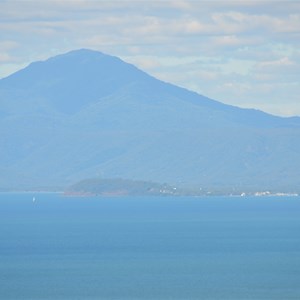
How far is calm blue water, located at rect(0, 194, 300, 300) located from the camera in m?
66.4

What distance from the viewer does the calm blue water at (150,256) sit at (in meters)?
66.4

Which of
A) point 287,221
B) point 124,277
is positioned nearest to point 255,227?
point 287,221

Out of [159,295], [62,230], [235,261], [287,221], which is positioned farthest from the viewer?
[287,221]

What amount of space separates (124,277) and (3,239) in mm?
36090

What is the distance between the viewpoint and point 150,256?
8738cm

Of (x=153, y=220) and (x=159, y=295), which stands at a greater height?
(x=153, y=220)

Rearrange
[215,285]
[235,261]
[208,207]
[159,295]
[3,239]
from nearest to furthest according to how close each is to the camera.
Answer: [159,295]
[215,285]
[235,261]
[3,239]
[208,207]

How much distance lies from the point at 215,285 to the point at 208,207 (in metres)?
110

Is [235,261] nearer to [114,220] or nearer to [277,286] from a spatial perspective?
[277,286]

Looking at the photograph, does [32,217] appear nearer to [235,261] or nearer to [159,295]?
[235,261]

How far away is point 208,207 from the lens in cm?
17788

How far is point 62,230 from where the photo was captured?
119 meters

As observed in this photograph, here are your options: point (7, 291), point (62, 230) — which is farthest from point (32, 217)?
point (7, 291)

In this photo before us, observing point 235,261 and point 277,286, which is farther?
point 235,261
